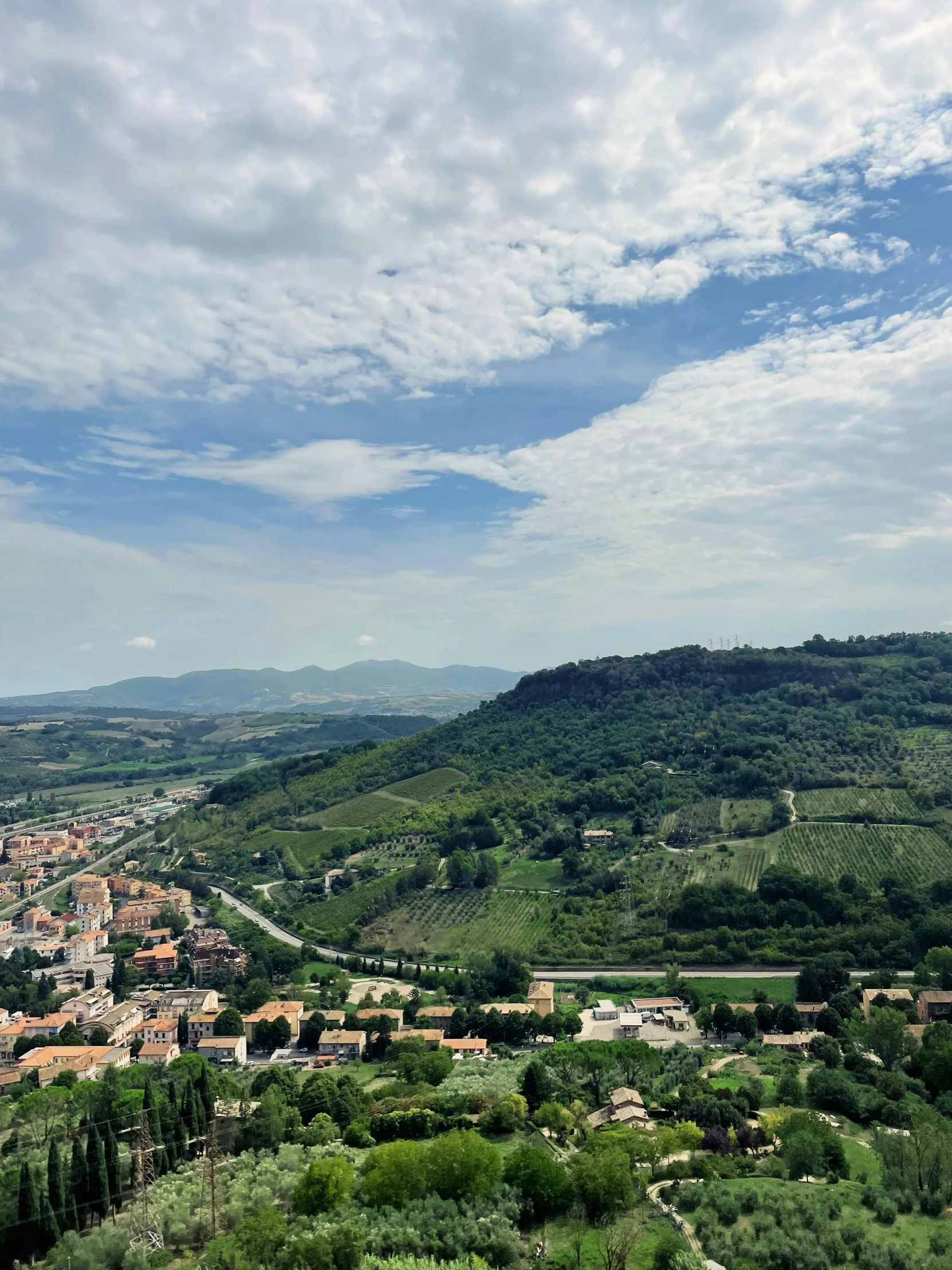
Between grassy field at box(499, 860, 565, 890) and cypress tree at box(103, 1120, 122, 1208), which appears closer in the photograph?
cypress tree at box(103, 1120, 122, 1208)

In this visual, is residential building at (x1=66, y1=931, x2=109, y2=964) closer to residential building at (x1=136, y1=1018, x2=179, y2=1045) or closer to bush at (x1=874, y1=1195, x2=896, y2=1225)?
residential building at (x1=136, y1=1018, x2=179, y2=1045)

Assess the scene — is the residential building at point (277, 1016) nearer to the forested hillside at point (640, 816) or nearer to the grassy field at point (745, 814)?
the forested hillside at point (640, 816)

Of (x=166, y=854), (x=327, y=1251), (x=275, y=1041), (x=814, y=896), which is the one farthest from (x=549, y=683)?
(x=327, y=1251)

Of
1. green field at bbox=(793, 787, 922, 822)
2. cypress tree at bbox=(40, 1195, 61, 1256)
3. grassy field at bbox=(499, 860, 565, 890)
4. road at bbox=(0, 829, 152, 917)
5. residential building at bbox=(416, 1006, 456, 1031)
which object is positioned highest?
green field at bbox=(793, 787, 922, 822)

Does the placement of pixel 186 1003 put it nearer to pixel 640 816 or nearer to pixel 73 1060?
pixel 73 1060

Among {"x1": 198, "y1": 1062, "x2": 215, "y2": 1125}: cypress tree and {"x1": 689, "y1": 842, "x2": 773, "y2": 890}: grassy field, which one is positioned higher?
{"x1": 689, "y1": 842, "x2": 773, "y2": 890}: grassy field

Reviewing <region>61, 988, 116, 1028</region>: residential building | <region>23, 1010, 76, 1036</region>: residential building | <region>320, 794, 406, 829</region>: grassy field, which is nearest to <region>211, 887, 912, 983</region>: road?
<region>61, 988, 116, 1028</region>: residential building
